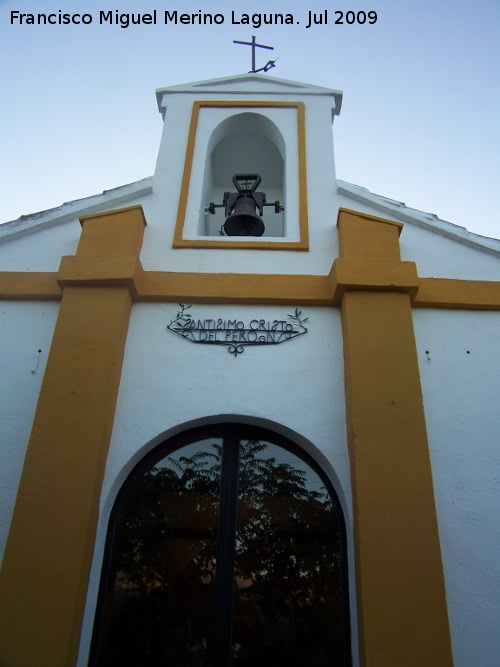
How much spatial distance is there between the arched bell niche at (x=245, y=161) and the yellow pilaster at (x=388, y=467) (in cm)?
169

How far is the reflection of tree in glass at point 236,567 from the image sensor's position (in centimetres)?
345

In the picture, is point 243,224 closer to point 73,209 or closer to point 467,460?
point 73,209

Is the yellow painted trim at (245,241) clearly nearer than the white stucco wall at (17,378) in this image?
No

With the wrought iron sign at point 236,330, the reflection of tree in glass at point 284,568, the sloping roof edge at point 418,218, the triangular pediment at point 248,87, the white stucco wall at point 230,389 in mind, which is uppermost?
the triangular pediment at point 248,87

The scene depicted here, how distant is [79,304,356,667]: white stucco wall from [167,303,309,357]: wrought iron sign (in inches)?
1.8

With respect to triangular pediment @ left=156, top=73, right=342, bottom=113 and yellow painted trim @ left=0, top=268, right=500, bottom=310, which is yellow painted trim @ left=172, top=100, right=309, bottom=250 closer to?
triangular pediment @ left=156, top=73, right=342, bottom=113

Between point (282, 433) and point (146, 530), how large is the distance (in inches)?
50.1

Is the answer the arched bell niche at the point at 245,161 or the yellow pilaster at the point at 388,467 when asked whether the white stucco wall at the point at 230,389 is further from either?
the arched bell niche at the point at 245,161

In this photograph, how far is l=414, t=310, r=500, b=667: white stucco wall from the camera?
3.22 meters

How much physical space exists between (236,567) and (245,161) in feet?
15.3

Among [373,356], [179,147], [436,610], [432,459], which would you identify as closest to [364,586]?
[436,610]

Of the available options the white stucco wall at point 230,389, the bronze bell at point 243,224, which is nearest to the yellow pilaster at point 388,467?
the white stucco wall at point 230,389

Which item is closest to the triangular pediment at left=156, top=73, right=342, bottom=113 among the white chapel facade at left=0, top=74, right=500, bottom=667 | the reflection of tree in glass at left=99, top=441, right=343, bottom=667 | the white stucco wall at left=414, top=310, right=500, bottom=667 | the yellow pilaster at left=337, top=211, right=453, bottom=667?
the white chapel facade at left=0, top=74, right=500, bottom=667

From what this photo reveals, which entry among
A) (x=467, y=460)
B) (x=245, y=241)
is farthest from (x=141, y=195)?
(x=467, y=460)
